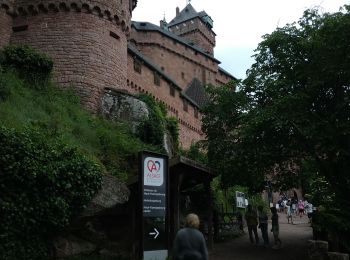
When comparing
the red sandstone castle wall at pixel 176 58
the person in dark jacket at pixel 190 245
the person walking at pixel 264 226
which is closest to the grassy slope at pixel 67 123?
the person walking at pixel 264 226

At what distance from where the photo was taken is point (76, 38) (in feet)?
66.4

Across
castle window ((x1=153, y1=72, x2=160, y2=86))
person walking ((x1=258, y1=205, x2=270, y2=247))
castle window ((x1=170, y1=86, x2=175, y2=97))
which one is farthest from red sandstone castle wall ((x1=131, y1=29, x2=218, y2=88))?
person walking ((x1=258, y1=205, x2=270, y2=247))

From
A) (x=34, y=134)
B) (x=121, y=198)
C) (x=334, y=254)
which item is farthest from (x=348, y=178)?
(x=34, y=134)

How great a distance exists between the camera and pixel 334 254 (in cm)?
1026

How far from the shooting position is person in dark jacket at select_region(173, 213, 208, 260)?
6.45m

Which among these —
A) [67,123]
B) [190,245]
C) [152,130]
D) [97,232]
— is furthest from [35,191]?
[152,130]

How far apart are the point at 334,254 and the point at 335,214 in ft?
8.24

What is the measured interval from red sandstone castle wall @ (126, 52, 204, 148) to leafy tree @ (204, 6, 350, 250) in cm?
606

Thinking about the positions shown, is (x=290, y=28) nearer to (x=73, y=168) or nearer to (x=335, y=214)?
(x=335, y=214)

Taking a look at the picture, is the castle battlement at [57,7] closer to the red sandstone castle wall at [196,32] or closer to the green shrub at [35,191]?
the green shrub at [35,191]

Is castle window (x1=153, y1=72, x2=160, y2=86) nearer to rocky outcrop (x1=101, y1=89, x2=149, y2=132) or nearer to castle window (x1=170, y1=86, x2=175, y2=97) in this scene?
castle window (x1=170, y1=86, x2=175, y2=97)

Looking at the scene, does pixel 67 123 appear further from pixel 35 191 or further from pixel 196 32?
pixel 196 32

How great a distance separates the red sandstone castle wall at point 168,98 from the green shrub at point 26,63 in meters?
7.77

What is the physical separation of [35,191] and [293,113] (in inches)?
310
